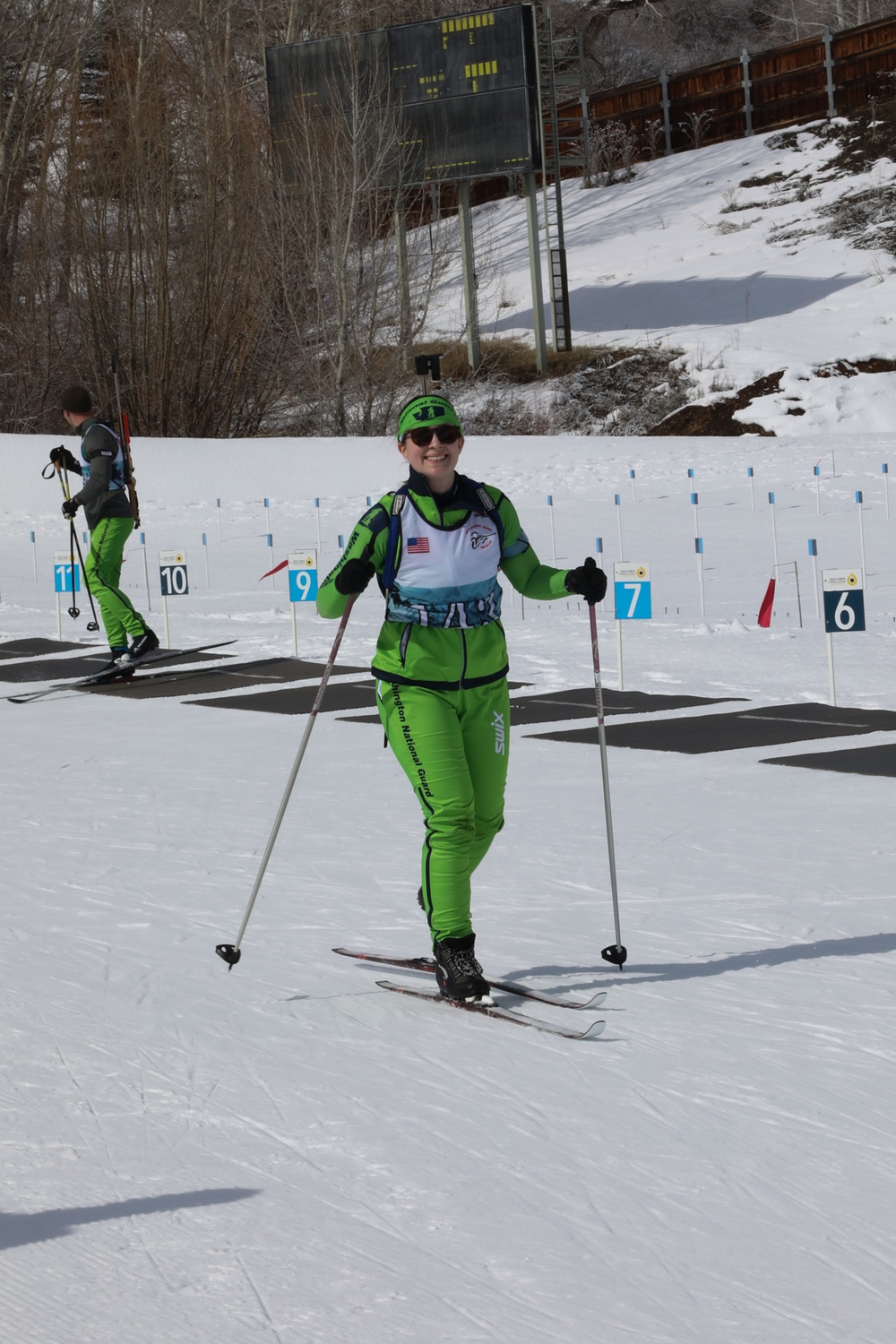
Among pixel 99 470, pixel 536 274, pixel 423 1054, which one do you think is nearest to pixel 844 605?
pixel 99 470

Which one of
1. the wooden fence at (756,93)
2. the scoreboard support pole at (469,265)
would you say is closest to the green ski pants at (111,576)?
the scoreboard support pole at (469,265)

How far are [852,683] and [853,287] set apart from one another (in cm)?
3038

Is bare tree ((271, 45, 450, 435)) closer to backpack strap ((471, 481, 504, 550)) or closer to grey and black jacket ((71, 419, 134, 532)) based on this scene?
grey and black jacket ((71, 419, 134, 532))

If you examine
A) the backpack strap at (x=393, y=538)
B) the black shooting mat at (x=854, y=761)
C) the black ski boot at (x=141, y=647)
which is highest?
the backpack strap at (x=393, y=538)

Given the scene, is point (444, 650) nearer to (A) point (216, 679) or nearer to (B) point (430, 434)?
(B) point (430, 434)

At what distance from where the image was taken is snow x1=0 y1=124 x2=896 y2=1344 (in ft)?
10.4

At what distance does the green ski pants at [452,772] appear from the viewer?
195 inches

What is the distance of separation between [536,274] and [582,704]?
2623 centimetres

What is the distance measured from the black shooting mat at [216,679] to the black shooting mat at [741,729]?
8.35ft

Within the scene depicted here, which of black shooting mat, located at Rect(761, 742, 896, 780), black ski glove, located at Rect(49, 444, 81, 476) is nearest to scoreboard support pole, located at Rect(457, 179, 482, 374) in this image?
black ski glove, located at Rect(49, 444, 81, 476)

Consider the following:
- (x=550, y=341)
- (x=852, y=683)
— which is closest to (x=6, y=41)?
(x=550, y=341)

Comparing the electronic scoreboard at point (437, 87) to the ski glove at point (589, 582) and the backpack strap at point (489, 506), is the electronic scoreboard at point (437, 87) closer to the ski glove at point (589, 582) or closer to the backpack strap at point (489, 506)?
the backpack strap at point (489, 506)

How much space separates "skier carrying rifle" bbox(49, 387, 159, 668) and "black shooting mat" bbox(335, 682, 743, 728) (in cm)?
248

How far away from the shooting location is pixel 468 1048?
459cm
